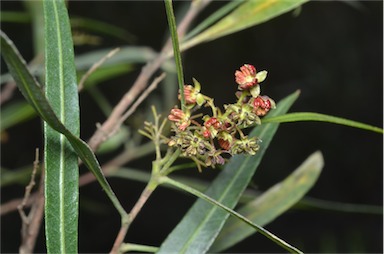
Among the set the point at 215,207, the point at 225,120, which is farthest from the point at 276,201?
the point at 225,120

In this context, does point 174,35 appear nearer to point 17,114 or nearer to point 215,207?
point 215,207

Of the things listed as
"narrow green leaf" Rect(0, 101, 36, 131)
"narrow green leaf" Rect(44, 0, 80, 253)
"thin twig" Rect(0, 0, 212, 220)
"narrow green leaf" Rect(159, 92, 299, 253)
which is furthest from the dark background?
"narrow green leaf" Rect(44, 0, 80, 253)

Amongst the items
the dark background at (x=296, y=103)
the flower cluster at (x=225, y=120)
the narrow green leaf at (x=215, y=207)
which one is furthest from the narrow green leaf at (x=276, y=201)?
the dark background at (x=296, y=103)

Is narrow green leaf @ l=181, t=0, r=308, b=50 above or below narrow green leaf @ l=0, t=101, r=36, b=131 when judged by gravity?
above

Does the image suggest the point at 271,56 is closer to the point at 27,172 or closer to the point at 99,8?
the point at 99,8

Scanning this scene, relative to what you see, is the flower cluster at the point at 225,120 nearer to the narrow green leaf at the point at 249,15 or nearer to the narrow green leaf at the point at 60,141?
the narrow green leaf at the point at 60,141

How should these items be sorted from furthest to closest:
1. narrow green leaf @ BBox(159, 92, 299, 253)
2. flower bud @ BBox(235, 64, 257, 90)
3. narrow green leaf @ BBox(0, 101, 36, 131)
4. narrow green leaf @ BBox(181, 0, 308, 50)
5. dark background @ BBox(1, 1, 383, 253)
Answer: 1. dark background @ BBox(1, 1, 383, 253)
2. narrow green leaf @ BBox(0, 101, 36, 131)
3. narrow green leaf @ BBox(181, 0, 308, 50)
4. narrow green leaf @ BBox(159, 92, 299, 253)
5. flower bud @ BBox(235, 64, 257, 90)

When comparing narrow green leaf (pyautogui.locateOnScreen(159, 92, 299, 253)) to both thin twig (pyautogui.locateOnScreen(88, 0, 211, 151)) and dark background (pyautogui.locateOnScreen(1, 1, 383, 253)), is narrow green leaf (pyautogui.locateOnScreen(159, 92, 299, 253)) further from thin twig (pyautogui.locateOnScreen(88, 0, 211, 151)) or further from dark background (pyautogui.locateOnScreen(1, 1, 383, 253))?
dark background (pyautogui.locateOnScreen(1, 1, 383, 253))
